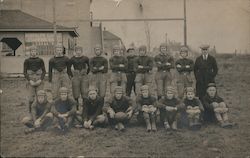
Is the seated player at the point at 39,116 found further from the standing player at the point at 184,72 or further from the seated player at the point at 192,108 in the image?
the standing player at the point at 184,72

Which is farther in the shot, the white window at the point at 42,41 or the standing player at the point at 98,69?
the white window at the point at 42,41

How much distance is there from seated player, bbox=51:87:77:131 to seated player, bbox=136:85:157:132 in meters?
1.08

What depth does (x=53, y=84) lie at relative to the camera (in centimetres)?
651

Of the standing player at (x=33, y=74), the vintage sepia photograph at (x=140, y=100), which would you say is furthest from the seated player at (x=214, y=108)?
the standing player at (x=33, y=74)

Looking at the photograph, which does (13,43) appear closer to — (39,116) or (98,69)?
(98,69)

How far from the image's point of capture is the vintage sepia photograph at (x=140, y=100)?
5.35 meters

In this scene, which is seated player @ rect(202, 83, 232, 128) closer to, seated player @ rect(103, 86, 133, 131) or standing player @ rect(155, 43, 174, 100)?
standing player @ rect(155, 43, 174, 100)

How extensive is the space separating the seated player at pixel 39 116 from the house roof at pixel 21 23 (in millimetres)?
7076

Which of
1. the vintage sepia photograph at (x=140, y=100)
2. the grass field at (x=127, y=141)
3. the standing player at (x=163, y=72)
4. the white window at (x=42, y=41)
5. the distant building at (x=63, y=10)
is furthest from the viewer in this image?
the distant building at (x=63, y=10)

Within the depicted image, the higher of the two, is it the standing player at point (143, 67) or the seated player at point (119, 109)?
the standing player at point (143, 67)

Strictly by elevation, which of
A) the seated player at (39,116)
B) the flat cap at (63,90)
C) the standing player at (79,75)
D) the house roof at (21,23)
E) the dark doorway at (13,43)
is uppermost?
the house roof at (21,23)

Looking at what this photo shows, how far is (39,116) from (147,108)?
171 centimetres

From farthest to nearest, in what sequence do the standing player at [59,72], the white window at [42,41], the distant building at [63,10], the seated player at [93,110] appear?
the distant building at [63,10] < the white window at [42,41] < the standing player at [59,72] < the seated player at [93,110]

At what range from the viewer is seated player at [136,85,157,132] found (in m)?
6.01
